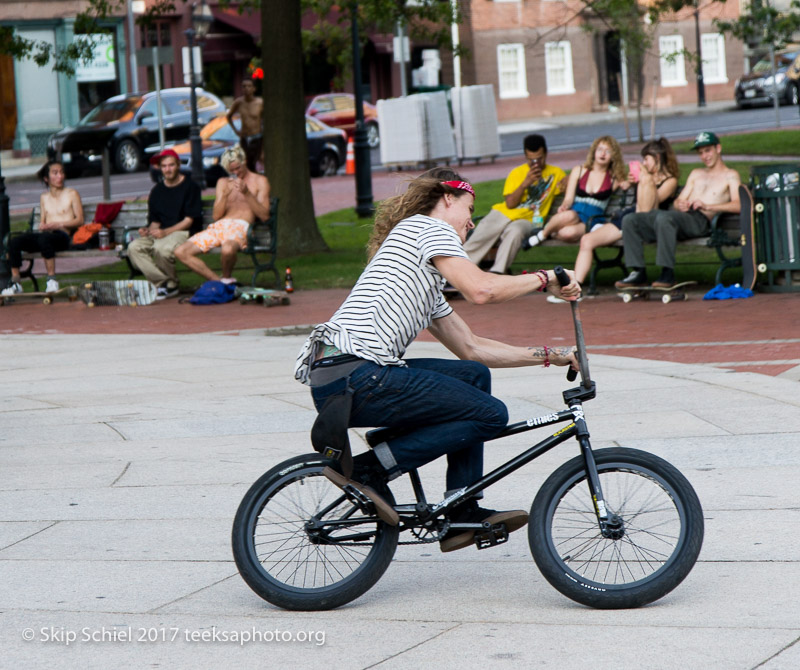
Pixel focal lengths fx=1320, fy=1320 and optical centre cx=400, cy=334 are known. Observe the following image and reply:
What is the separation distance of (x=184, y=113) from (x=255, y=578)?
96.4 ft

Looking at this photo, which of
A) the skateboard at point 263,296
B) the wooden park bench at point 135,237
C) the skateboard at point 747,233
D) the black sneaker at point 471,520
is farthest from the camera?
the wooden park bench at point 135,237

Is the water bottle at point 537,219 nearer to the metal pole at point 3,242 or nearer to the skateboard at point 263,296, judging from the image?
the skateboard at point 263,296

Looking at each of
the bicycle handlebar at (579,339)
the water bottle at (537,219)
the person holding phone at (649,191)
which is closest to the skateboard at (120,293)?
the water bottle at (537,219)

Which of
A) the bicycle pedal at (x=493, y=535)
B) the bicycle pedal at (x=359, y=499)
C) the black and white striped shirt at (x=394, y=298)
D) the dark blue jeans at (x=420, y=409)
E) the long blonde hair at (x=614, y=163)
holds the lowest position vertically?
the bicycle pedal at (x=493, y=535)

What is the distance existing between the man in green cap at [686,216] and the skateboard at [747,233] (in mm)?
148

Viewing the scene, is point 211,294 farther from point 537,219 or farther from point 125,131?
point 125,131

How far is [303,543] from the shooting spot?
15.3ft

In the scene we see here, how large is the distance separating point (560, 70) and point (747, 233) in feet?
131

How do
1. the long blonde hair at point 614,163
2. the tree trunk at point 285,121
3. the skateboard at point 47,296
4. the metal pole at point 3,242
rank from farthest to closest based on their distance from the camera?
the tree trunk at point 285,121 < the metal pole at point 3,242 < the skateboard at point 47,296 < the long blonde hair at point 614,163

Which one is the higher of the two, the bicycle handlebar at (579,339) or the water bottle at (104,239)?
the water bottle at (104,239)

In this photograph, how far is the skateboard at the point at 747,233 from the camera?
37.2 feet

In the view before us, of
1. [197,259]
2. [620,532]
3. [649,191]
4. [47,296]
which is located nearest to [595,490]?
[620,532]

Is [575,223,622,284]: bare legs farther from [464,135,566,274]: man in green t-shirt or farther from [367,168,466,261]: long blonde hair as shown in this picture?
[367,168,466,261]: long blonde hair

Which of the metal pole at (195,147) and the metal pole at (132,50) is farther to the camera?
the metal pole at (132,50)
